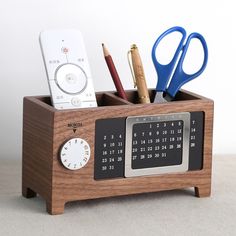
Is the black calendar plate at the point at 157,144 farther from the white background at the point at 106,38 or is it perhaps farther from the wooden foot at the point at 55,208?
the white background at the point at 106,38

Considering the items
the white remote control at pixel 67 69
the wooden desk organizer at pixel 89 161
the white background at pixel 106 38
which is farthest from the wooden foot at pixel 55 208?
the white background at pixel 106 38

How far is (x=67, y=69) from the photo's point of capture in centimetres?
101

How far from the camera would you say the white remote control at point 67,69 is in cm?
100

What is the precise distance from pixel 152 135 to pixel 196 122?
0.06 m

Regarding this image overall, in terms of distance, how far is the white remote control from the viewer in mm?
998

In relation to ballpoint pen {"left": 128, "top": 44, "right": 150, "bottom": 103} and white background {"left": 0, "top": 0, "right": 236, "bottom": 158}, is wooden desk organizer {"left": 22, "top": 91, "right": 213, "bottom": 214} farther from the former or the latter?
white background {"left": 0, "top": 0, "right": 236, "bottom": 158}

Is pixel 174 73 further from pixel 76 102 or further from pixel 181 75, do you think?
pixel 76 102

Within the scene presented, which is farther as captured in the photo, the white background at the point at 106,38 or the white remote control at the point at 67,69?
the white background at the point at 106,38

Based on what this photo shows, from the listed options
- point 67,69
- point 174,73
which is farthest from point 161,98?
point 67,69

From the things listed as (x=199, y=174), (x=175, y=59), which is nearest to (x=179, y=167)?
(x=199, y=174)

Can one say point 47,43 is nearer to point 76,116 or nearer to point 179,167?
point 76,116

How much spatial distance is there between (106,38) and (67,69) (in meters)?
0.22

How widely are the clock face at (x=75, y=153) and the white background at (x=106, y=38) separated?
0.25 meters

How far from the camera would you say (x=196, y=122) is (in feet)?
3.43
